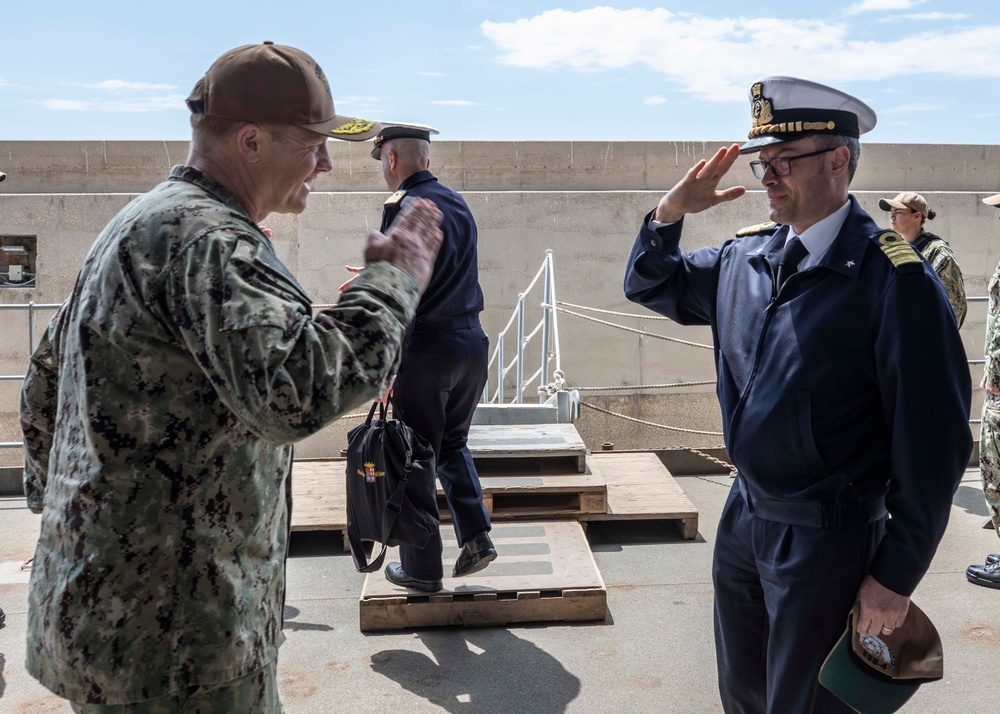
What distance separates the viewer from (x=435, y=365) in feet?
13.4

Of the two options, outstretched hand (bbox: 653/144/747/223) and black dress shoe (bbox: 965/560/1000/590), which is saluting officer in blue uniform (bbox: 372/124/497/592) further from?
black dress shoe (bbox: 965/560/1000/590)

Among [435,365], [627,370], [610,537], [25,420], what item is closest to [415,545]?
[435,365]

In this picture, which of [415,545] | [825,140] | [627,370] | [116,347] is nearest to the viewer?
[116,347]

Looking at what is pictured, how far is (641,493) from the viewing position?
5988mm

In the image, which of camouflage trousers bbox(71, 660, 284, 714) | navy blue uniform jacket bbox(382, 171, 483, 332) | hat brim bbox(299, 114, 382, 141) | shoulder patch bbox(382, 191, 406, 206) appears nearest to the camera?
camouflage trousers bbox(71, 660, 284, 714)

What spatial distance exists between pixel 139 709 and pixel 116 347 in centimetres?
59

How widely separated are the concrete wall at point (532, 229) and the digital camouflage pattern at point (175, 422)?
7975 mm

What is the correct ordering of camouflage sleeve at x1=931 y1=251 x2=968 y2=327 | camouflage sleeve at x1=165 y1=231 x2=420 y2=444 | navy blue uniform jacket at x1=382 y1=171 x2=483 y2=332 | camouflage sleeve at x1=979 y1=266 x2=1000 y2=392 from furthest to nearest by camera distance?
camouflage sleeve at x1=931 y1=251 x2=968 y2=327, camouflage sleeve at x1=979 y1=266 x2=1000 y2=392, navy blue uniform jacket at x1=382 y1=171 x2=483 y2=332, camouflage sleeve at x1=165 y1=231 x2=420 y2=444

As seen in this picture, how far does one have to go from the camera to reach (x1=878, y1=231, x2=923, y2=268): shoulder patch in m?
2.13

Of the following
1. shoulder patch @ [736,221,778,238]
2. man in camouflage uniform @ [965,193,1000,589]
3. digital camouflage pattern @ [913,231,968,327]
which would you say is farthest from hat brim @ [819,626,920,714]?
digital camouflage pattern @ [913,231,968,327]

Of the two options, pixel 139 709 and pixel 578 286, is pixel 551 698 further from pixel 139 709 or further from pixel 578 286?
pixel 578 286

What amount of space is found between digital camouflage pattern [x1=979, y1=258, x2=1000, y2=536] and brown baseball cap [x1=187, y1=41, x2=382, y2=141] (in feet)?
14.5

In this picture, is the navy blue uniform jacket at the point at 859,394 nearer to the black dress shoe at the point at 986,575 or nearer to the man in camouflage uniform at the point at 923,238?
the black dress shoe at the point at 986,575

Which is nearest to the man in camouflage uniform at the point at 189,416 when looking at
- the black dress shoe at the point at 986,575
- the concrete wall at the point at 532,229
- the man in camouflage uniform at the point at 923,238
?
the black dress shoe at the point at 986,575
